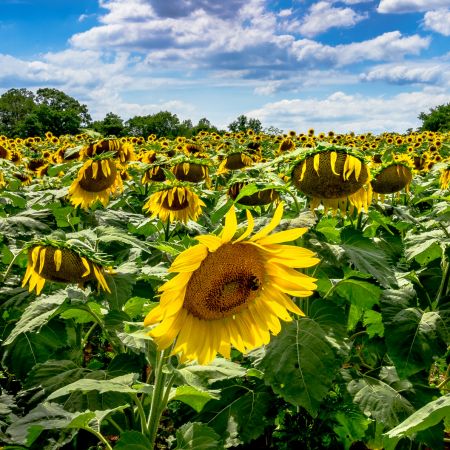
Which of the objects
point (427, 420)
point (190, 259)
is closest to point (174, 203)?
point (190, 259)

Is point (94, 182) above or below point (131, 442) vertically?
above

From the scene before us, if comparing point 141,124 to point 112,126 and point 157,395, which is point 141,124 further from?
point 157,395

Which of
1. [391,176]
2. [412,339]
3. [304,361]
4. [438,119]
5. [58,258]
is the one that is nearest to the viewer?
[304,361]

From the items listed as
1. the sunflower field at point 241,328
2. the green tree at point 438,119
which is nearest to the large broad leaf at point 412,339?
the sunflower field at point 241,328

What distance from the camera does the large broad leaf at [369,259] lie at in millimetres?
2070

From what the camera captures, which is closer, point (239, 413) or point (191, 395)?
point (191, 395)

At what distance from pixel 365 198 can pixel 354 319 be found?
2.00ft

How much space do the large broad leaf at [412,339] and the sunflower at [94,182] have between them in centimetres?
212

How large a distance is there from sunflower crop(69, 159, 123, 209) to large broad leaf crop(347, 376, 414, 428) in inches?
84.7

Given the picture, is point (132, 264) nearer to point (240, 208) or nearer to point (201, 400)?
point (201, 400)

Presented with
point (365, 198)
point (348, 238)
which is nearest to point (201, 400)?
point (348, 238)

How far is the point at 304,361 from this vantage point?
192cm

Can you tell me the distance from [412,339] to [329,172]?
74cm

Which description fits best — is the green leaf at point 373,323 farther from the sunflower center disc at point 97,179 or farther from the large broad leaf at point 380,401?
the sunflower center disc at point 97,179
